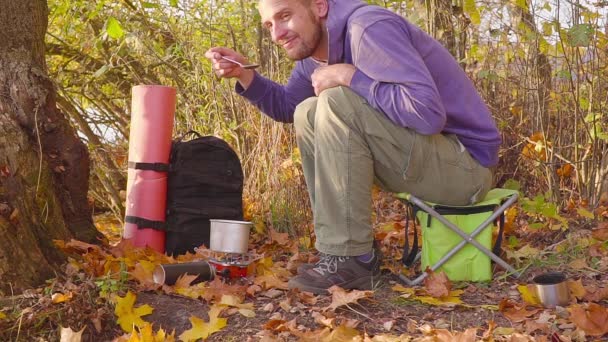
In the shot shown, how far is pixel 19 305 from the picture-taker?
2551 mm

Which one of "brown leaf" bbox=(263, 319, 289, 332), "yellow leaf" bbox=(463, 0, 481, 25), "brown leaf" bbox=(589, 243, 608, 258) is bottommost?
"brown leaf" bbox=(263, 319, 289, 332)

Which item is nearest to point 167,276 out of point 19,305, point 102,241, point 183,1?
point 19,305

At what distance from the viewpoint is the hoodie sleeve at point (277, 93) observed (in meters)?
3.47

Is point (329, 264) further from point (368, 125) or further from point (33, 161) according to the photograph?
point (33, 161)

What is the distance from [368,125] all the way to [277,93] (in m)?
0.83

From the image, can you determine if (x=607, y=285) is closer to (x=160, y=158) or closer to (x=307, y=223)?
Answer: (x=307, y=223)

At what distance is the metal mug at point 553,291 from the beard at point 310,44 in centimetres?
129

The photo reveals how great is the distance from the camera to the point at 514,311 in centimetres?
262

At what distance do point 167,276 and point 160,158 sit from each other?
92 centimetres

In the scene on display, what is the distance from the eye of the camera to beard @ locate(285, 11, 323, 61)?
3.03m

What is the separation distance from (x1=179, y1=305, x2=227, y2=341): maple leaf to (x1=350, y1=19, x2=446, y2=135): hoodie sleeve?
99 cm

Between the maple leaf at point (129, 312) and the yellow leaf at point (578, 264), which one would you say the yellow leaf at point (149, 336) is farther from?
the yellow leaf at point (578, 264)

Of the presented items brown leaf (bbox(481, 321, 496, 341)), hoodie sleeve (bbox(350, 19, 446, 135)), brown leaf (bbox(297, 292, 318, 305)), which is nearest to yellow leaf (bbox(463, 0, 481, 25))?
hoodie sleeve (bbox(350, 19, 446, 135))

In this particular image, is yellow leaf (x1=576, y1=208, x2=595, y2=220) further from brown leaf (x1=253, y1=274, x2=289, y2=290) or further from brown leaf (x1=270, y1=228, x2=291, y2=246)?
brown leaf (x1=253, y1=274, x2=289, y2=290)
